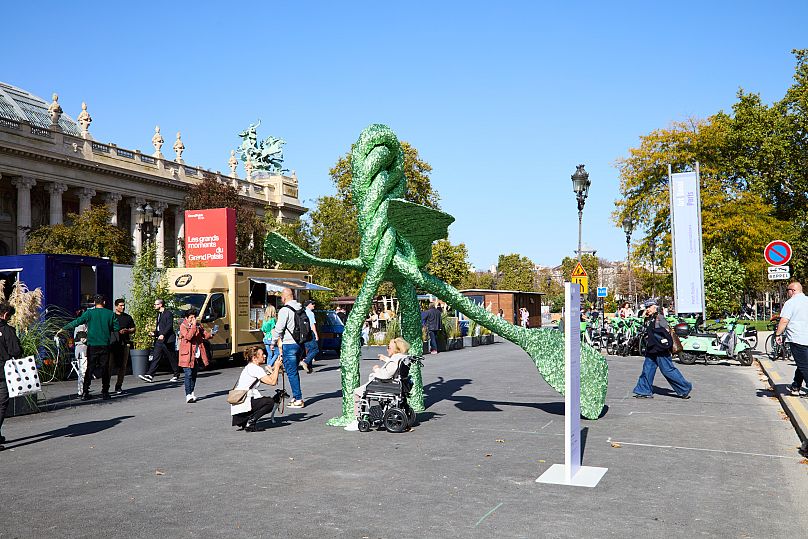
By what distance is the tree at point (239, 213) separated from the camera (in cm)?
5515

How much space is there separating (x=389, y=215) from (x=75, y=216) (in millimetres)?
38417

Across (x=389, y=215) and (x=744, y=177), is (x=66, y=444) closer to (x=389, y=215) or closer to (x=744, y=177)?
(x=389, y=215)

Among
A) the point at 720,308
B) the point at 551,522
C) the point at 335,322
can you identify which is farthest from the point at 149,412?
the point at 720,308

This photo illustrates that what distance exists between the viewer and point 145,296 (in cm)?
1939

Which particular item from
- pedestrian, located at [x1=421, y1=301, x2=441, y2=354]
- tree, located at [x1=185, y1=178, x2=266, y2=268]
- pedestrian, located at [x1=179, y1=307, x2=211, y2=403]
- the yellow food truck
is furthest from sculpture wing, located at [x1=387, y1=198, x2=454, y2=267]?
tree, located at [x1=185, y1=178, x2=266, y2=268]

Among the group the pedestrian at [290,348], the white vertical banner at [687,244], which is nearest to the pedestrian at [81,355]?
the pedestrian at [290,348]

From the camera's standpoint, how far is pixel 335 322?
82.7 ft

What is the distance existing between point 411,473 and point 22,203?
4745 cm

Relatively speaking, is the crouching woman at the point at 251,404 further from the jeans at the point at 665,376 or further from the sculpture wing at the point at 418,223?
the jeans at the point at 665,376

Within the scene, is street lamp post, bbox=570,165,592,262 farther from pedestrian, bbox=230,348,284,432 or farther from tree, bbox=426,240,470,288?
tree, bbox=426,240,470,288

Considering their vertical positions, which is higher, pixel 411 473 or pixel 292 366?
pixel 292 366

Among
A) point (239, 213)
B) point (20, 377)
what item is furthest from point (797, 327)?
point (239, 213)

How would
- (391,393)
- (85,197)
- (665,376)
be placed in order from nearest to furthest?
1. (391,393)
2. (665,376)
3. (85,197)

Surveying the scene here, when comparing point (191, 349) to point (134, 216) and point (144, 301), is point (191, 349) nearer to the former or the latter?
point (144, 301)
